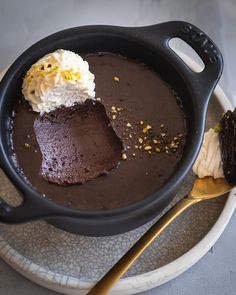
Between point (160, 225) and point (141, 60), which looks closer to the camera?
point (160, 225)

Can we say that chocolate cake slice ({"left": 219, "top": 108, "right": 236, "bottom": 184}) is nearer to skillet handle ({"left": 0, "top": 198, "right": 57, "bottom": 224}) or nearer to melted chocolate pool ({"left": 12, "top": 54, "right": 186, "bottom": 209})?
melted chocolate pool ({"left": 12, "top": 54, "right": 186, "bottom": 209})

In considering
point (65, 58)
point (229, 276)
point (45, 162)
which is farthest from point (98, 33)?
point (229, 276)

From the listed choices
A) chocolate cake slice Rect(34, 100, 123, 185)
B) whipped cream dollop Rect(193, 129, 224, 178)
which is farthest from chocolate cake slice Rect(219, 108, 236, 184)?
chocolate cake slice Rect(34, 100, 123, 185)

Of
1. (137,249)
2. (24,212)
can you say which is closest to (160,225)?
(137,249)

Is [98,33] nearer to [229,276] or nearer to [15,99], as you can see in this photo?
[15,99]

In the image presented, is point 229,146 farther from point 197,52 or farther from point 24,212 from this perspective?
point 24,212

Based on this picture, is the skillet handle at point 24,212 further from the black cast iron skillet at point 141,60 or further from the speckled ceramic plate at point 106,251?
the speckled ceramic plate at point 106,251
